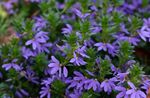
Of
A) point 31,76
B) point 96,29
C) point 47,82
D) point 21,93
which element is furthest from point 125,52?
point 21,93

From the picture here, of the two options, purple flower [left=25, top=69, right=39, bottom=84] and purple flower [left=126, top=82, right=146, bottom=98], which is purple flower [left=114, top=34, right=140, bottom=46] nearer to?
purple flower [left=126, top=82, right=146, bottom=98]

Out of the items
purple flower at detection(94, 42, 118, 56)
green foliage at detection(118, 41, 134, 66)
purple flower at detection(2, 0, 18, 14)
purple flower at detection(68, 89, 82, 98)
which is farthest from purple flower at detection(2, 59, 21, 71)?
purple flower at detection(2, 0, 18, 14)

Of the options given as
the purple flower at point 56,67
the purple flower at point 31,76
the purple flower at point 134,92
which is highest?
the purple flower at point 56,67

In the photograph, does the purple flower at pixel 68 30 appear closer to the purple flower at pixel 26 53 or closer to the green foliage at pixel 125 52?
the purple flower at pixel 26 53

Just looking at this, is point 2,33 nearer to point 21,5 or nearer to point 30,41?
point 21,5

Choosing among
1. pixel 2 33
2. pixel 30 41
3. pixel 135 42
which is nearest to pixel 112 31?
pixel 135 42

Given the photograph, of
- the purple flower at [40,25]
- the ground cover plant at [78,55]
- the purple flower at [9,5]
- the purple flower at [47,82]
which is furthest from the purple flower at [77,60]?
the purple flower at [9,5]

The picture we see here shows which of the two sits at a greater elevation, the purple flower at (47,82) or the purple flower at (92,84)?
the purple flower at (47,82)

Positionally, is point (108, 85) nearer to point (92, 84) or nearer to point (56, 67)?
point (92, 84)
